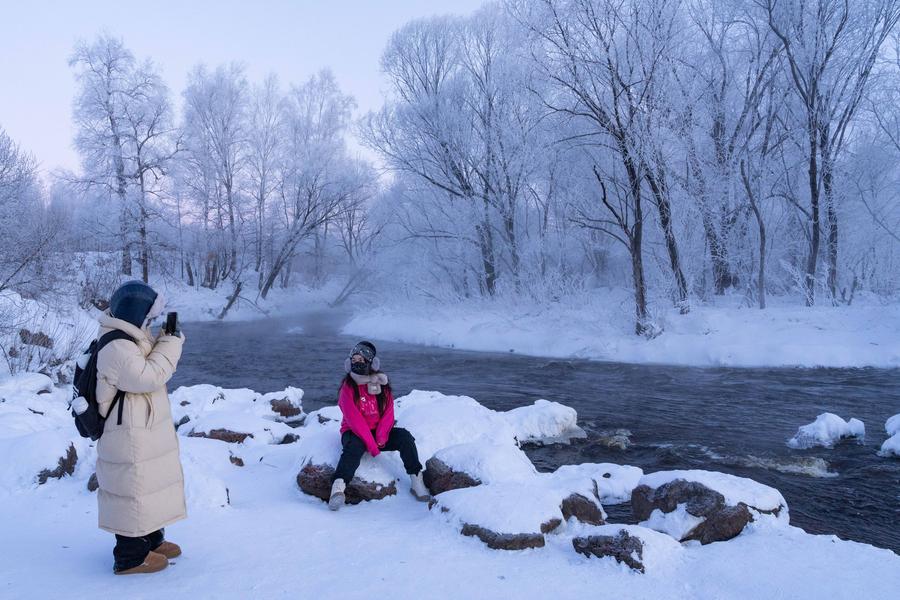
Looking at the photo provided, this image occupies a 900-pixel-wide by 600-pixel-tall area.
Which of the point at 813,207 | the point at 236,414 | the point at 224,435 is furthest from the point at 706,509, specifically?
the point at 813,207

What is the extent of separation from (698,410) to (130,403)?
7589 millimetres

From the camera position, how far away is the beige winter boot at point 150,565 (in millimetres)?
2951

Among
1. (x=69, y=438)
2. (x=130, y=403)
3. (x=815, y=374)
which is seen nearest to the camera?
(x=130, y=403)

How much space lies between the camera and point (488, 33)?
68.1ft

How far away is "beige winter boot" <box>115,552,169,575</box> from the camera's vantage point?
295cm

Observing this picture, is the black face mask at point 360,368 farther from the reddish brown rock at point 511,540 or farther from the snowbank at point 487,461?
the reddish brown rock at point 511,540

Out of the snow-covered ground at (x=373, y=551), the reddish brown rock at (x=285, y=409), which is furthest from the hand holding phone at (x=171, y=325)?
the reddish brown rock at (x=285, y=409)

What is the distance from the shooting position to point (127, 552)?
2.94 m

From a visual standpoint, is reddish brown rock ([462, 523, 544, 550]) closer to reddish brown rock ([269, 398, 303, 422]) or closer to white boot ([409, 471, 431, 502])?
white boot ([409, 471, 431, 502])

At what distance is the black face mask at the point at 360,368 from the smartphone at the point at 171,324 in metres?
1.65

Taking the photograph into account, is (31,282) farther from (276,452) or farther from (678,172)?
(678,172)

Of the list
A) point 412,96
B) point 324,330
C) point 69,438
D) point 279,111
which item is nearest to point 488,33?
point 412,96

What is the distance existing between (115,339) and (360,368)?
202 cm

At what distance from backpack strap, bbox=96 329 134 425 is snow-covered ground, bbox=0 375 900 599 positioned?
83 centimetres
